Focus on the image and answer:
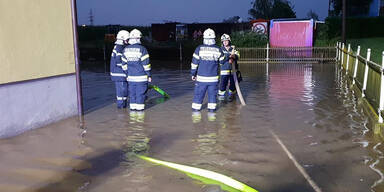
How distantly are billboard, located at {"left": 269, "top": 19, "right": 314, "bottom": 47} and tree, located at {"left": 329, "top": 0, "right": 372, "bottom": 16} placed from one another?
23.7 metres

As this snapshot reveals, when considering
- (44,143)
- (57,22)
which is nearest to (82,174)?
(44,143)

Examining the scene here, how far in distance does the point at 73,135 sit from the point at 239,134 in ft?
9.47

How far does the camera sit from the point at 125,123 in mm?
7262

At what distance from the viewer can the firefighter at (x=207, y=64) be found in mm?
7797

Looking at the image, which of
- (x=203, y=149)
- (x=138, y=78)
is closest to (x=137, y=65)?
(x=138, y=78)

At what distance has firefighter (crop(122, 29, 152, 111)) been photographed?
7.85 meters

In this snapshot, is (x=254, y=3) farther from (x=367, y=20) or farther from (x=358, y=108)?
(x=358, y=108)

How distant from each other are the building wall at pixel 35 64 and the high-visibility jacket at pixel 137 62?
3.73 feet

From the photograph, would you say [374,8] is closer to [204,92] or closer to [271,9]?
[271,9]

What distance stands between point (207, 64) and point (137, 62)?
1500 millimetres

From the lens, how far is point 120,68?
854cm

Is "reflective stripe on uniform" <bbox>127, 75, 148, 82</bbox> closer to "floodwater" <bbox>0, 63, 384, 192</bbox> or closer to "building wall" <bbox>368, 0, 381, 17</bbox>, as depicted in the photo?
"floodwater" <bbox>0, 63, 384, 192</bbox>

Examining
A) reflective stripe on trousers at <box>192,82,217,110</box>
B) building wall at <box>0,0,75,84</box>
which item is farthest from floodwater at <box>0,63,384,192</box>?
building wall at <box>0,0,75,84</box>

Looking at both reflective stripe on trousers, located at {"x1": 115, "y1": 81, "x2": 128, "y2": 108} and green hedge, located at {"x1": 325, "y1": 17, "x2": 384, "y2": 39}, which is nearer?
reflective stripe on trousers, located at {"x1": 115, "y1": 81, "x2": 128, "y2": 108}
